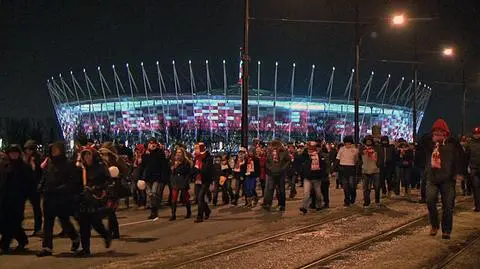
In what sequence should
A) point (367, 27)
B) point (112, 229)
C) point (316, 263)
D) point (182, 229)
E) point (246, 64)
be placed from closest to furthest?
point (316, 263) < point (112, 229) < point (182, 229) < point (246, 64) < point (367, 27)

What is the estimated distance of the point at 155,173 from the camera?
582 inches

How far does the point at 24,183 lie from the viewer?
1065 cm

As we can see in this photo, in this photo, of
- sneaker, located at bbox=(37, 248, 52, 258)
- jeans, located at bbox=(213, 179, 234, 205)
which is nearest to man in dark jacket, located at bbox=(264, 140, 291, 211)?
jeans, located at bbox=(213, 179, 234, 205)

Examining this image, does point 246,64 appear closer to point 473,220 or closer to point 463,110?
point 473,220

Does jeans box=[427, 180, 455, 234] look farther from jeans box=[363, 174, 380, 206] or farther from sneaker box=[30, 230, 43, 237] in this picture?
sneaker box=[30, 230, 43, 237]

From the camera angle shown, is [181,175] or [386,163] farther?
[386,163]

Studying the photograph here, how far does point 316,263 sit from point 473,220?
587 cm

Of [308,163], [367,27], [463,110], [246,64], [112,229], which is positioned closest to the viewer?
[112,229]

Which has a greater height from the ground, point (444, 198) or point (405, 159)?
point (405, 159)

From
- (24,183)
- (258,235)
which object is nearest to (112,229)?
(24,183)

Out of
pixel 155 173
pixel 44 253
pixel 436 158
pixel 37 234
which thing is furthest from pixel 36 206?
pixel 436 158

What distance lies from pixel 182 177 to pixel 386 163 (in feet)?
23.0

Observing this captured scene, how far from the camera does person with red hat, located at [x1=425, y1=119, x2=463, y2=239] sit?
1030cm

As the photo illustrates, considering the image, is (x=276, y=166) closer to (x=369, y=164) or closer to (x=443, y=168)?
(x=369, y=164)
